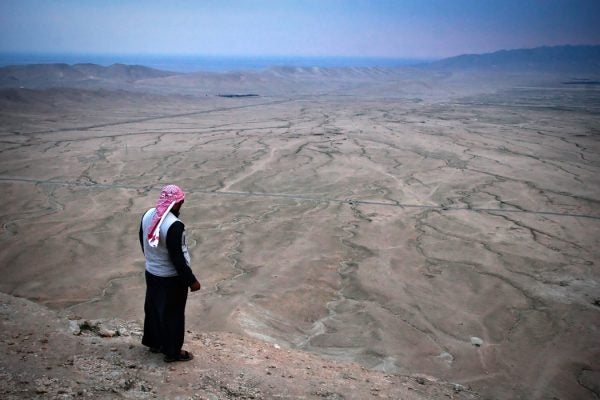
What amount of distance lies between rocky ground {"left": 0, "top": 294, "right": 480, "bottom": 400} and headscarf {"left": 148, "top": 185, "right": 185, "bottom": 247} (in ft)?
2.91

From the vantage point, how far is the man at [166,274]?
272 cm

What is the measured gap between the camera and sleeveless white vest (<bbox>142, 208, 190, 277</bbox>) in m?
2.73

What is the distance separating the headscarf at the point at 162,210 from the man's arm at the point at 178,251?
9 cm

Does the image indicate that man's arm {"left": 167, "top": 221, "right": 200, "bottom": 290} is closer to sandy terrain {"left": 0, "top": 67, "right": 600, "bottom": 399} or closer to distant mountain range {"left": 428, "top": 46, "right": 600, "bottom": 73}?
sandy terrain {"left": 0, "top": 67, "right": 600, "bottom": 399}

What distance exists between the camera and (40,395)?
2396mm

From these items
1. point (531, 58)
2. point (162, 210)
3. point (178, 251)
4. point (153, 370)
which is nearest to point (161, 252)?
point (178, 251)

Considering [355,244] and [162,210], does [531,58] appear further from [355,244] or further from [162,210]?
[162,210]

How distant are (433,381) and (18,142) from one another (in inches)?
665

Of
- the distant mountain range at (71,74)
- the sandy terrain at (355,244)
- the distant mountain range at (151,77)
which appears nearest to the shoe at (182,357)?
the sandy terrain at (355,244)

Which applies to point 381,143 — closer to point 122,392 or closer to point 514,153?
point 514,153

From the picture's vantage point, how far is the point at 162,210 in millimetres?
2764

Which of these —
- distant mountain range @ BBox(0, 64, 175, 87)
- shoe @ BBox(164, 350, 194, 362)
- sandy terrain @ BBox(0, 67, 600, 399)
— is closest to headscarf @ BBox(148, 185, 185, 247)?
shoe @ BBox(164, 350, 194, 362)

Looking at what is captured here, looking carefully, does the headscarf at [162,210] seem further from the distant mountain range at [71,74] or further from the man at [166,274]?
the distant mountain range at [71,74]

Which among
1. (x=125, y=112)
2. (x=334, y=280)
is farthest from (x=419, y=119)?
Answer: (x=334, y=280)
